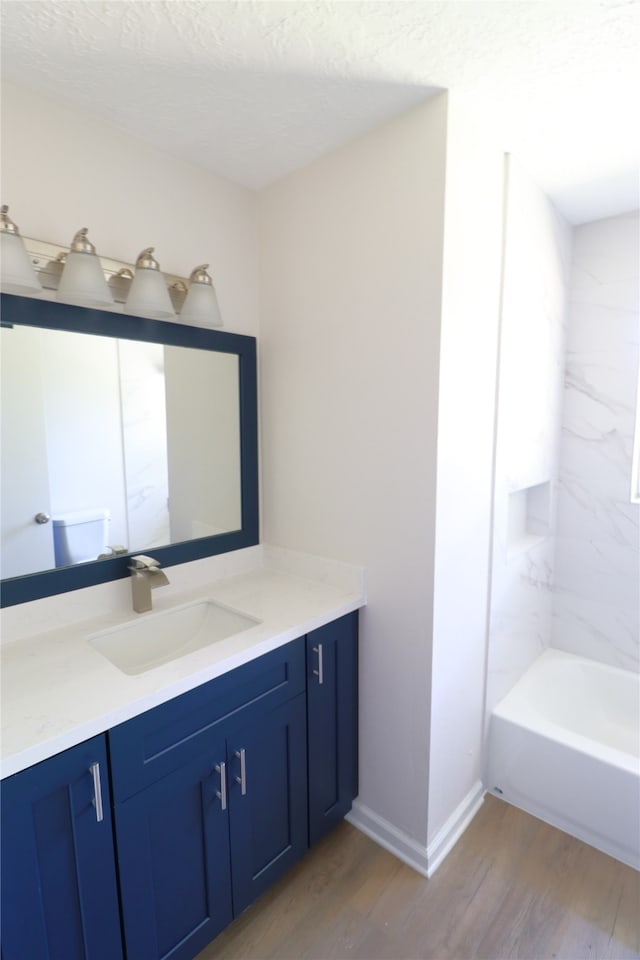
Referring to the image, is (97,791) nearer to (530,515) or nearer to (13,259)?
(13,259)

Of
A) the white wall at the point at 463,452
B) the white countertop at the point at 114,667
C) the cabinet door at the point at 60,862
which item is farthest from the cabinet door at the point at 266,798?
the white wall at the point at 463,452

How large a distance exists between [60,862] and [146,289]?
4.76 feet

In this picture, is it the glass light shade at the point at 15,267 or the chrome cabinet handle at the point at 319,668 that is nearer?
the glass light shade at the point at 15,267

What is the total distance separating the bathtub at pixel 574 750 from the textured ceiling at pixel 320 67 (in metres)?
2.13

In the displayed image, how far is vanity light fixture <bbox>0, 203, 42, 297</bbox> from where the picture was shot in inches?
46.6

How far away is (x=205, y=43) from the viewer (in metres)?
Result: 1.16

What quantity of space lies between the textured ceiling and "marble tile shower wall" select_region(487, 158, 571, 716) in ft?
1.11

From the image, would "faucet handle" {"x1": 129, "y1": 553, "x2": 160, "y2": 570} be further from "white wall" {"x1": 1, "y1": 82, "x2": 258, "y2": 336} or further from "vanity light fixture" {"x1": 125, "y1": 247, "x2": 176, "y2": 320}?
"white wall" {"x1": 1, "y1": 82, "x2": 258, "y2": 336}

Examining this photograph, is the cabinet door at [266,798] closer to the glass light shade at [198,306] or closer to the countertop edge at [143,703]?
the countertop edge at [143,703]

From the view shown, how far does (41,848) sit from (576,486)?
7.90 feet

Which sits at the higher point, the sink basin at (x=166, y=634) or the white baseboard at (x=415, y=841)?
the sink basin at (x=166, y=634)

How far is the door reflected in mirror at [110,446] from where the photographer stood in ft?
4.40

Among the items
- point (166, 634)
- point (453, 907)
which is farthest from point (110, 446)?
point (453, 907)

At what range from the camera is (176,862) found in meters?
1.19
